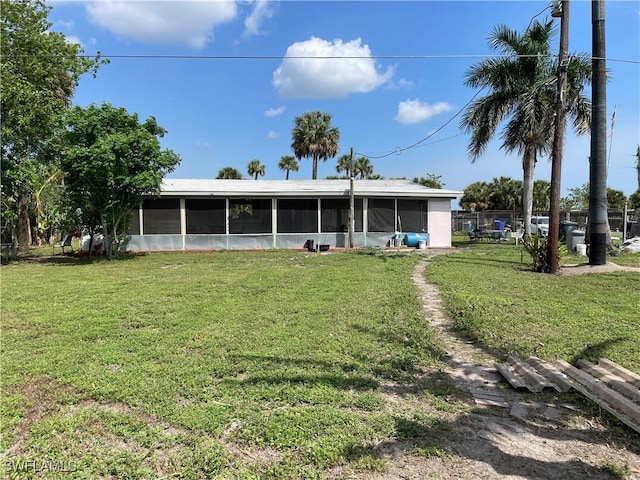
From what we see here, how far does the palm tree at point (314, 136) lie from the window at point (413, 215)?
59.7 ft

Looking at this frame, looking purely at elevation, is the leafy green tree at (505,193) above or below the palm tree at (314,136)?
below

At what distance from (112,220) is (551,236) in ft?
42.8

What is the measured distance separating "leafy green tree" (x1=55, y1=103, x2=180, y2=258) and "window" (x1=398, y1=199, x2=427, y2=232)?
9.27 metres

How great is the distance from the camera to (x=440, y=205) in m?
18.0

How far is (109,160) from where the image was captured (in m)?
12.3

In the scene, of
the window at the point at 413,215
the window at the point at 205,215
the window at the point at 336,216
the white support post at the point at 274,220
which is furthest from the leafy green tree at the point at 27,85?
the window at the point at 413,215

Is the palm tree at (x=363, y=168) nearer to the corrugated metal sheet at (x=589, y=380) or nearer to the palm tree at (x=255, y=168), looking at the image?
the palm tree at (x=255, y=168)

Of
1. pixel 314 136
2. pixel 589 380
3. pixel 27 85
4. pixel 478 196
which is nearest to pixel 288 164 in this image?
pixel 314 136

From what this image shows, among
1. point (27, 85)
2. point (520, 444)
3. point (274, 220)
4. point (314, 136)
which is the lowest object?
point (520, 444)

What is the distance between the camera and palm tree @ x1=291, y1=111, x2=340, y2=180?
3469 centimetres

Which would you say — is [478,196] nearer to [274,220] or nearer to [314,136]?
[314,136]

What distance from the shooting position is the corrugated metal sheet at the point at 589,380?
304cm

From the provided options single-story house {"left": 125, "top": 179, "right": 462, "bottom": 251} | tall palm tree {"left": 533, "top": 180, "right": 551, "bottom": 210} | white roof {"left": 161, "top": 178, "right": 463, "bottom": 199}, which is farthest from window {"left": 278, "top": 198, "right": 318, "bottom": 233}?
tall palm tree {"left": 533, "top": 180, "right": 551, "bottom": 210}

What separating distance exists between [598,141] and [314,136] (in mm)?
26291
